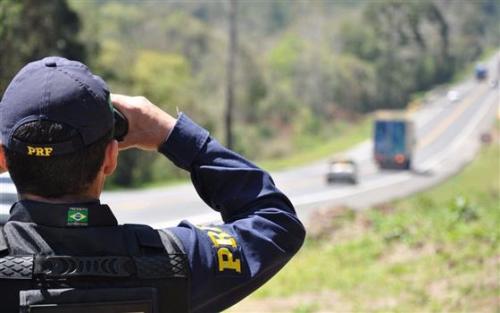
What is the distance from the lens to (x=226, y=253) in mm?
2047

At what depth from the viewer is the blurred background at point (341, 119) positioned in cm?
1141

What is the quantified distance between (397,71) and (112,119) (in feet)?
137

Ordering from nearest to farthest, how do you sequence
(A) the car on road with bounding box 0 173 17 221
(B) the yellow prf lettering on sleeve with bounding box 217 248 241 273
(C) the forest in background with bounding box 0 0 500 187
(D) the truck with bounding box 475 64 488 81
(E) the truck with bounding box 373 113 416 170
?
(B) the yellow prf lettering on sleeve with bounding box 217 248 241 273 < (A) the car on road with bounding box 0 173 17 221 < (D) the truck with bounding box 475 64 488 81 < (C) the forest in background with bounding box 0 0 500 187 < (E) the truck with bounding box 373 113 416 170

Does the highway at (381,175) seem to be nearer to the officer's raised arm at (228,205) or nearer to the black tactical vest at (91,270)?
the officer's raised arm at (228,205)

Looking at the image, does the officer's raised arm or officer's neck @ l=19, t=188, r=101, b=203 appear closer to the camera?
officer's neck @ l=19, t=188, r=101, b=203

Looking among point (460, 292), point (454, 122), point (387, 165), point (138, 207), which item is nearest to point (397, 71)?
point (387, 165)

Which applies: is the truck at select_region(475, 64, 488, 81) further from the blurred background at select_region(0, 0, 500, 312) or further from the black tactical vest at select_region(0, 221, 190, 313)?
the black tactical vest at select_region(0, 221, 190, 313)

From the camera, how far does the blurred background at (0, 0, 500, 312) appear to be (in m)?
11.4

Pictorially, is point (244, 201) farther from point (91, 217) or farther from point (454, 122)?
point (454, 122)

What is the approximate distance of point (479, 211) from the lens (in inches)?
563

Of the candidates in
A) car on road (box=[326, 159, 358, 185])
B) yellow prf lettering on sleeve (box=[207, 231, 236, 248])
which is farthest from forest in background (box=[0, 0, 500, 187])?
yellow prf lettering on sleeve (box=[207, 231, 236, 248])

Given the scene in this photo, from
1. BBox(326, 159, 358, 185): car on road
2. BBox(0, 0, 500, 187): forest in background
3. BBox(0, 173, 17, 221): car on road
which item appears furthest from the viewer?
BBox(326, 159, 358, 185): car on road

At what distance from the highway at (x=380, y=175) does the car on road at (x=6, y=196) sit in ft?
35.1

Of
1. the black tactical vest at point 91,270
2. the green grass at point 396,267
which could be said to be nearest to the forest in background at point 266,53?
the green grass at point 396,267
